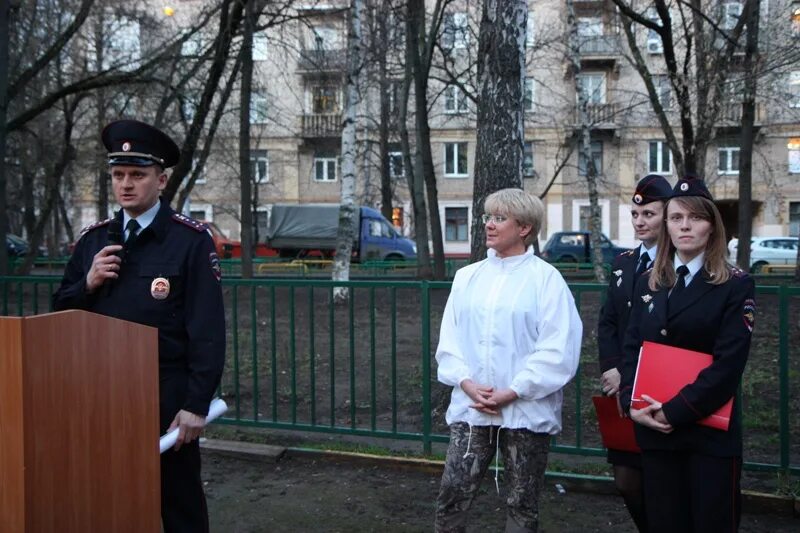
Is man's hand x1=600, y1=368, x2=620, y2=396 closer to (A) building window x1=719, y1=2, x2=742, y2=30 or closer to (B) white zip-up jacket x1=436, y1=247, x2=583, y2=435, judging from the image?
(B) white zip-up jacket x1=436, y1=247, x2=583, y2=435

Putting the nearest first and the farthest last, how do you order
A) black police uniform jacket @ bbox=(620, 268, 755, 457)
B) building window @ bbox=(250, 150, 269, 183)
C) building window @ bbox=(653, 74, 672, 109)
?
black police uniform jacket @ bbox=(620, 268, 755, 457) → building window @ bbox=(653, 74, 672, 109) → building window @ bbox=(250, 150, 269, 183)

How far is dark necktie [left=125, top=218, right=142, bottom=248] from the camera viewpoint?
304 centimetres

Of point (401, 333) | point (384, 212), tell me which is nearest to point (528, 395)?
point (401, 333)

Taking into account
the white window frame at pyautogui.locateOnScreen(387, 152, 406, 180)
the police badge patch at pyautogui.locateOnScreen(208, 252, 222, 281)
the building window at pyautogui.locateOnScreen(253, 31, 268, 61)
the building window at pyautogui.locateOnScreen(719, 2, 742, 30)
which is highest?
the building window at pyautogui.locateOnScreen(719, 2, 742, 30)

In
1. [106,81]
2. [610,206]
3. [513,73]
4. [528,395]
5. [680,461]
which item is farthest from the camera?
[610,206]

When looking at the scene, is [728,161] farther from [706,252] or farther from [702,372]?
[702,372]

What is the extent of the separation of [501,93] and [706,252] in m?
3.39

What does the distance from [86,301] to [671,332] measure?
7.53 feet

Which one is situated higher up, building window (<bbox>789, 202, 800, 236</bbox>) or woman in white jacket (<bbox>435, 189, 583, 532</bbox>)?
building window (<bbox>789, 202, 800, 236</bbox>)

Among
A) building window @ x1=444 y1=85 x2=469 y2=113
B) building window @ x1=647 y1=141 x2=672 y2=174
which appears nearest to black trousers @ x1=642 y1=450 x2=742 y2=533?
building window @ x1=444 y1=85 x2=469 y2=113

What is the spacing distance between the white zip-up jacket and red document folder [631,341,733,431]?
342 mm

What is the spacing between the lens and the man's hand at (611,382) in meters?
3.51

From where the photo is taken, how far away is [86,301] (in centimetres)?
303

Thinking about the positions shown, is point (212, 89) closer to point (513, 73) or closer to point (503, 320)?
point (513, 73)
